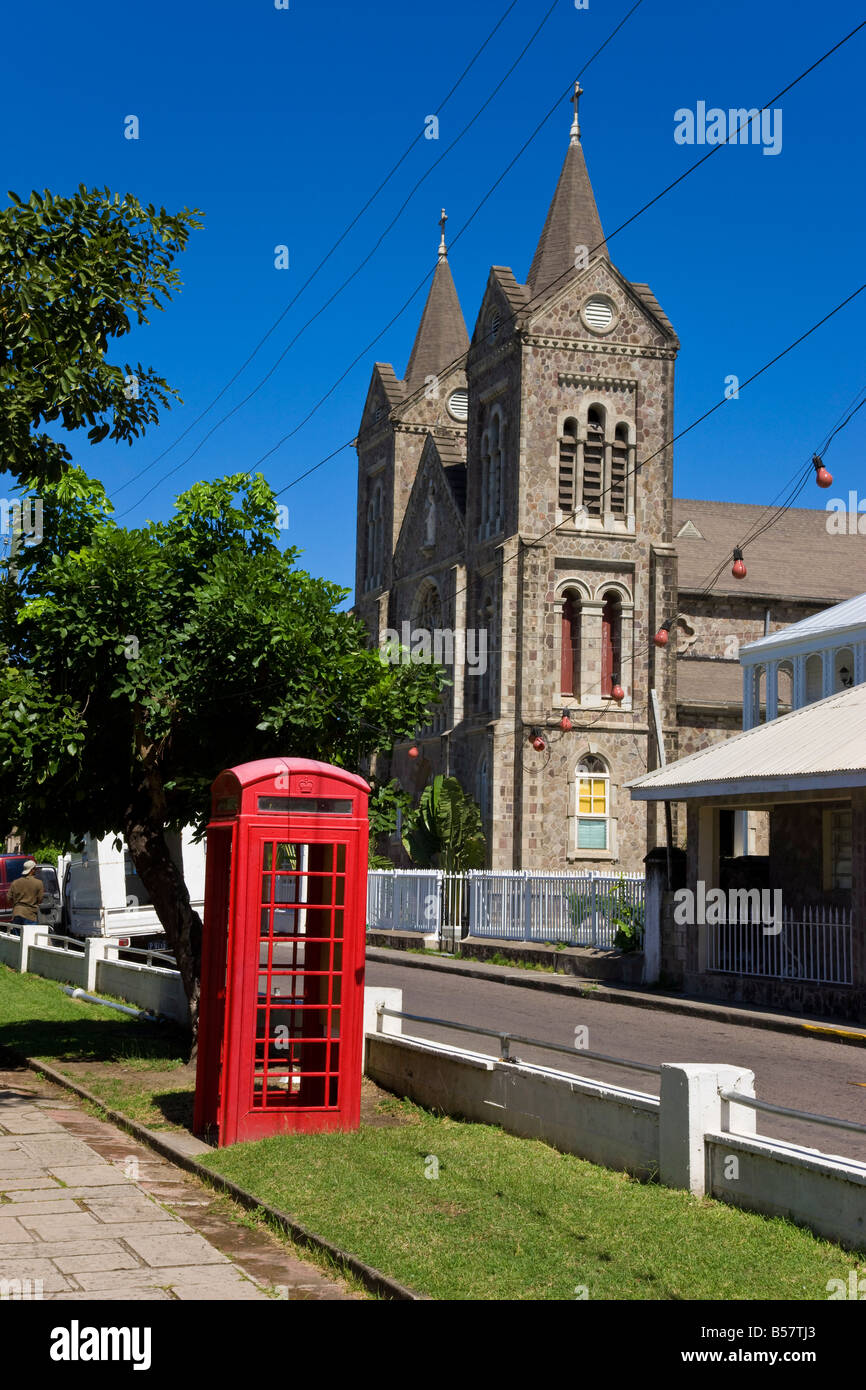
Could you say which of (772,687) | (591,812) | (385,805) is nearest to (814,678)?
(772,687)

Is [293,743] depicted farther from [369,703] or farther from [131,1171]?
[131,1171]

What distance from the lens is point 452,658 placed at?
149 feet

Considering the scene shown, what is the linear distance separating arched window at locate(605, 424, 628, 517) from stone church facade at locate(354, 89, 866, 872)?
0.16 feet

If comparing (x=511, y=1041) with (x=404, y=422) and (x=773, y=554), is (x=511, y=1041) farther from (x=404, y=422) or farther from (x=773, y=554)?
(x=404, y=422)

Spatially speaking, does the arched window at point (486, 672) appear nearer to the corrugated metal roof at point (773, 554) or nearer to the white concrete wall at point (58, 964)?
the corrugated metal roof at point (773, 554)

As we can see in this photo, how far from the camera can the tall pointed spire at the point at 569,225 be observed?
44500 millimetres

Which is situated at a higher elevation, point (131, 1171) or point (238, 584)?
point (238, 584)

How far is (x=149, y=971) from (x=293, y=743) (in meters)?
5.30

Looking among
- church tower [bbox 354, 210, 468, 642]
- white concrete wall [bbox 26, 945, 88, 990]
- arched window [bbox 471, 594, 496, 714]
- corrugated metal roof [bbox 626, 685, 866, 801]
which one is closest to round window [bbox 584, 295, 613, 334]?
arched window [bbox 471, 594, 496, 714]

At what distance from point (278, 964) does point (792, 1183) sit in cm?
451

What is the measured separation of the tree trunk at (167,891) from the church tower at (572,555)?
1065 inches

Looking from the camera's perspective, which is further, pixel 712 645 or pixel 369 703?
pixel 712 645

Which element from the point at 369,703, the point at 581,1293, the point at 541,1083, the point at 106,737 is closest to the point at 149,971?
the point at 106,737
